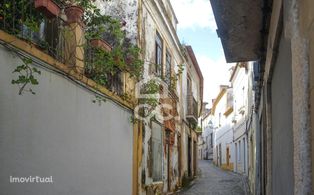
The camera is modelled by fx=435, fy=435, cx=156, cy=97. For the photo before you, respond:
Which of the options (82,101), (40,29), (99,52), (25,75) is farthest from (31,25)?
(99,52)

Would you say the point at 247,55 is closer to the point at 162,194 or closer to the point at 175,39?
the point at 162,194

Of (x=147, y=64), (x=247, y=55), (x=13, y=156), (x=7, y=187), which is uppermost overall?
(x=147, y=64)

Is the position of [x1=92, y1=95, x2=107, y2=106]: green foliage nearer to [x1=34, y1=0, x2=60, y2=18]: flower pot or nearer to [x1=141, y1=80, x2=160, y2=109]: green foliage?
[x1=34, y1=0, x2=60, y2=18]: flower pot

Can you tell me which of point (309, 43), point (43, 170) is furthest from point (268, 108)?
point (309, 43)

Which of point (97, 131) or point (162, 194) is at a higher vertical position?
point (97, 131)

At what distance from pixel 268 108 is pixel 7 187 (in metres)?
3.31

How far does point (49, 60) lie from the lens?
19.5 ft

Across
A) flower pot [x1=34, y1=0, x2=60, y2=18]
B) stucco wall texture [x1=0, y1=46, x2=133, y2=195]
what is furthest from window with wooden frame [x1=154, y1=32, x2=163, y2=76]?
flower pot [x1=34, y1=0, x2=60, y2=18]

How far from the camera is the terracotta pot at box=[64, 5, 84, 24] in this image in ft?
23.4

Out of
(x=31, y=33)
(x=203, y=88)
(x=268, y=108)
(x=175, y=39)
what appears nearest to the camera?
(x=268, y=108)

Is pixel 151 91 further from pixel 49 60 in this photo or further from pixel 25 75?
pixel 25 75

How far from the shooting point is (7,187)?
4.98 m

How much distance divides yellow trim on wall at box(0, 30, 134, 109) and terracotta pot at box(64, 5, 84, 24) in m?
0.93

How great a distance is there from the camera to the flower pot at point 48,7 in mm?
6066
